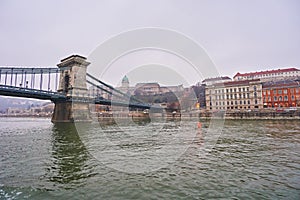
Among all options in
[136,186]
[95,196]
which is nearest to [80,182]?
[95,196]

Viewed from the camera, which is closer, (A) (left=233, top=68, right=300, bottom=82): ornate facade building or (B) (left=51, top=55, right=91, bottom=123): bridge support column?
(B) (left=51, top=55, right=91, bottom=123): bridge support column

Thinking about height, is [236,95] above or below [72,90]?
above

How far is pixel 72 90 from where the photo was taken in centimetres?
3197

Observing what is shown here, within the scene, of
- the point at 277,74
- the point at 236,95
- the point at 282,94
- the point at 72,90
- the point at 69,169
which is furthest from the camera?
the point at 277,74

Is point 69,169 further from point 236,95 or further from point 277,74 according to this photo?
point 277,74

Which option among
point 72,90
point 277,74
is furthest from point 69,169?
point 277,74

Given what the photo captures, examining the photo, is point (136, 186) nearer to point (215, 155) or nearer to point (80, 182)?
point (80, 182)

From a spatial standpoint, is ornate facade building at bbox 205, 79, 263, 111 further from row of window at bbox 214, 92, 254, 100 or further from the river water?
the river water

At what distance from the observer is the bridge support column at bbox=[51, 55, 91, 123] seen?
3086 cm

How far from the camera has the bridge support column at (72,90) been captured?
30.9 metres

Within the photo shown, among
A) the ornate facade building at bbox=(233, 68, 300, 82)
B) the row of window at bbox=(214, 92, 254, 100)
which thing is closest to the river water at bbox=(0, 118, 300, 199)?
the row of window at bbox=(214, 92, 254, 100)

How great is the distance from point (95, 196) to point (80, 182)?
93 centimetres

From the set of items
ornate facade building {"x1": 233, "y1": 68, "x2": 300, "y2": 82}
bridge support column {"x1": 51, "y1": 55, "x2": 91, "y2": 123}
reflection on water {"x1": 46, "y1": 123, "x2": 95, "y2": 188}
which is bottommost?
reflection on water {"x1": 46, "y1": 123, "x2": 95, "y2": 188}

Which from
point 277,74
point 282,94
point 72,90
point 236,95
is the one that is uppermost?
point 277,74
